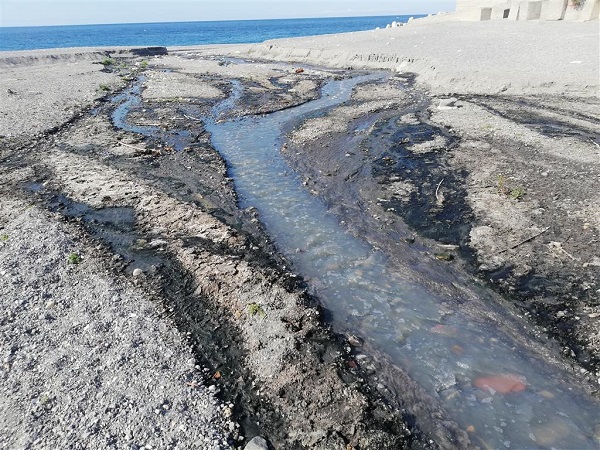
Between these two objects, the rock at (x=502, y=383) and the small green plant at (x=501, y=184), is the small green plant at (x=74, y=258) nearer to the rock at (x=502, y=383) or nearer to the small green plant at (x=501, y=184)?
the rock at (x=502, y=383)

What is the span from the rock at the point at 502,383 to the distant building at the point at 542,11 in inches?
2030

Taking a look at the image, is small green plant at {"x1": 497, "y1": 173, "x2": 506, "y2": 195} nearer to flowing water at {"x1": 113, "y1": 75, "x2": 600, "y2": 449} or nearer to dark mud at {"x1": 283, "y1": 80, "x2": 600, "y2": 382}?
dark mud at {"x1": 283, "y1": 80, "x2": 600, "y2": 382}

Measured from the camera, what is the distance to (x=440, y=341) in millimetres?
8656

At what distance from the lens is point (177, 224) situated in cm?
1299

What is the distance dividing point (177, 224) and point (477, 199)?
9903mm

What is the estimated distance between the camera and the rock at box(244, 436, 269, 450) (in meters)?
6.37

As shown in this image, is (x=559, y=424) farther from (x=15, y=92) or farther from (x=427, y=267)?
(x=15, y=92)

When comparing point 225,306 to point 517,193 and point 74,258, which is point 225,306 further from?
point 517,193

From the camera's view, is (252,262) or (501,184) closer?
(252,262)

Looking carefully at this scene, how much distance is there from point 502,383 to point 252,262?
21.0 ft

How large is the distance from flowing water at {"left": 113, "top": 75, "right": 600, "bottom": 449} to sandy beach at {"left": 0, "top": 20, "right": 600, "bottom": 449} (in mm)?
289

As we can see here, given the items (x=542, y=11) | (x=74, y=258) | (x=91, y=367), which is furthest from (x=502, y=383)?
(x=542, y=11)

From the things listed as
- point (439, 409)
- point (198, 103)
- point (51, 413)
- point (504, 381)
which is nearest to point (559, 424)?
point (504, 381)

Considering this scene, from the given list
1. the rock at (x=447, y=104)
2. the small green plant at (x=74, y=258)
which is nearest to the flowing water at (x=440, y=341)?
the small green plant at (x=74, y=258)
